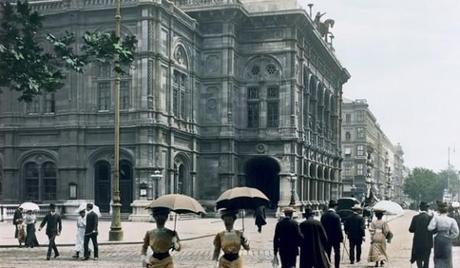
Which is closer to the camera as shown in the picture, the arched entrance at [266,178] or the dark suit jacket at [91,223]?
the dark suit jacket at [91,223]

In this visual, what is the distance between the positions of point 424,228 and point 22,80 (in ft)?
34.6

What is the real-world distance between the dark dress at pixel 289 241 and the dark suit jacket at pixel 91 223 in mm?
8148

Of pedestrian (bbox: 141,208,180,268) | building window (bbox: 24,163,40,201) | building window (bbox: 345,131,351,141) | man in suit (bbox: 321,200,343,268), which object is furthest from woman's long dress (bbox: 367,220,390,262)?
building window (bbox: 345,131,351,141)

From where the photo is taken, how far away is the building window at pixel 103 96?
4428cm

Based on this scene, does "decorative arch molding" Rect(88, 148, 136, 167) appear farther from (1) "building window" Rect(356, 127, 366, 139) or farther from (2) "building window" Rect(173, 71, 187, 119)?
(1) "building window" Rect(356, 127, 366, 139)

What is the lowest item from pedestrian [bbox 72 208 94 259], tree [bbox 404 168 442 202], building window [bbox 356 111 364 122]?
tree [bbox 404 168 442 202]

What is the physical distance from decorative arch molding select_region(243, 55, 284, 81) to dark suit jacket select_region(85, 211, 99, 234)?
33379 millimetres

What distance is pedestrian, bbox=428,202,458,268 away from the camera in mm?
14516

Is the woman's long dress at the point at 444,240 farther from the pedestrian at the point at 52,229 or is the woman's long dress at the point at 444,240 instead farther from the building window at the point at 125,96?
the building window at the point at 125,96

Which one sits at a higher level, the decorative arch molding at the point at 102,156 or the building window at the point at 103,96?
the building window at the point at 103,96

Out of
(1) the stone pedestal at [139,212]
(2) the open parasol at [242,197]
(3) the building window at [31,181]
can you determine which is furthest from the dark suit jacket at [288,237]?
(3) the building window at [31,181]

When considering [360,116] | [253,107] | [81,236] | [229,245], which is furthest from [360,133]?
→ [229,245]

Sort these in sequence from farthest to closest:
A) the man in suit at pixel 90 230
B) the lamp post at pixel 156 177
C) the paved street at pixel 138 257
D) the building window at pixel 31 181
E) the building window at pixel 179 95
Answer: the building window at pixel 179 95 → the building window at pixel 31 181 → the lamp post at pixel 156 177 → the man in suit at pixel 90 230 → the paved street at pixel 138 257

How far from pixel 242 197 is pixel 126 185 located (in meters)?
29.0
